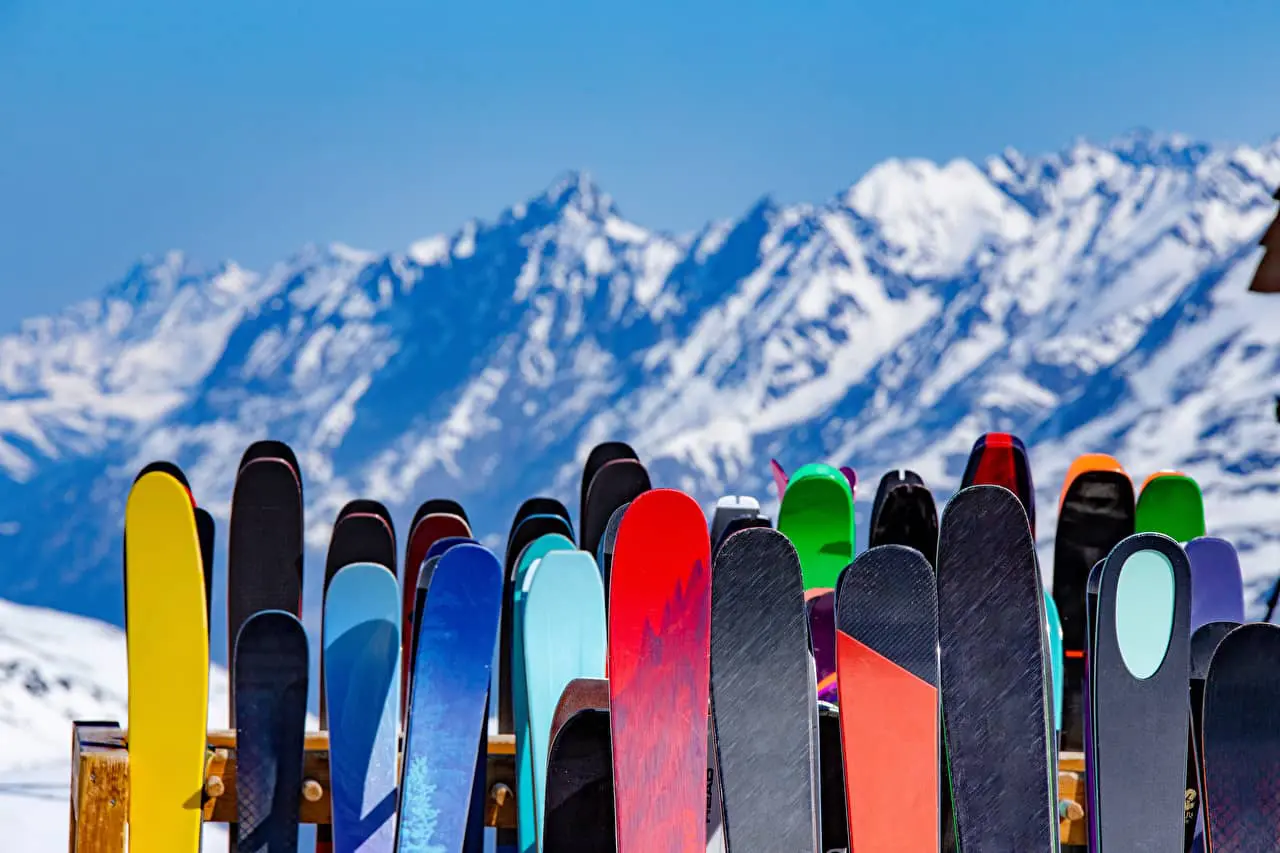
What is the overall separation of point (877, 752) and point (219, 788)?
0.78 m

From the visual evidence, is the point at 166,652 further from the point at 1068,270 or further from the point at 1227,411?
the point at 1068,270

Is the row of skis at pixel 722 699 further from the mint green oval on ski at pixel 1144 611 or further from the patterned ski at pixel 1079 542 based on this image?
the patterned ski at pixel 1079 542

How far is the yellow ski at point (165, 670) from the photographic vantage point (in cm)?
162

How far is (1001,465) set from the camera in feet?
6.77

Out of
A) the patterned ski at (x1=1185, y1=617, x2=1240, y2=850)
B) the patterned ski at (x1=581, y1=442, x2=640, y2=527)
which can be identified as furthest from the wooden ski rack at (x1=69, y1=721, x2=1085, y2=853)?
the patterned ski at (x1=581, y1=442, x2=640, y2=527)

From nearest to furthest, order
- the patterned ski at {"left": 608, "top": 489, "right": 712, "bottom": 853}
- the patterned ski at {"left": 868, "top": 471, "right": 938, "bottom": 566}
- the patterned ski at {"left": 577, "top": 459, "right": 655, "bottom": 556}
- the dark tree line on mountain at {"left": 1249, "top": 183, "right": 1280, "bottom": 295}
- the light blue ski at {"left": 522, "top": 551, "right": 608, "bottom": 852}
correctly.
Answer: the patterned ski at {"left": 608, "top": 489, "right": 712, "bottom": 853}
the light blue ski at {"left": 522, "top": 551, "right": 608, "bottom": 852}
the patterned ski at {"left": 868, "top": 471, "right": 938, "bottom": 566}
the patterned ski at {"left": 577, "top": 459, "right": 655, "bottom": 556}
the dark tree line on mountain at {"left": 1249, "top": 183, "right": 1280, "bottom": 295}

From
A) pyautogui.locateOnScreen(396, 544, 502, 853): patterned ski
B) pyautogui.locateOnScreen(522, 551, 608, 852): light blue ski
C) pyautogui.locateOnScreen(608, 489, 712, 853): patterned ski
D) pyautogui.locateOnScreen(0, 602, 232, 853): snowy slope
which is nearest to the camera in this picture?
pyautogui.locateOnScreen(608, 489, 712, 853): patterned ski

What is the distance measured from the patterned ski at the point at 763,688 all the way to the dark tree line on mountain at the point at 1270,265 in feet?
8.70

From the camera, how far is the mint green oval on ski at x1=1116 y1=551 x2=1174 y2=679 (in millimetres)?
1476

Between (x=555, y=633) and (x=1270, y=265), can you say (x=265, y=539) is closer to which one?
(x=555, y=633)

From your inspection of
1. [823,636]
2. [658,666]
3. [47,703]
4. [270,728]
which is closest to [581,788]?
[658,666]

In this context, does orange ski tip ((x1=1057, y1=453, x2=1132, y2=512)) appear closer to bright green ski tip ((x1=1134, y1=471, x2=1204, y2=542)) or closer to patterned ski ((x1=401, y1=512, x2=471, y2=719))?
bright green ski tip ((x1=1134, y1=471, x2=1204, y2=542))

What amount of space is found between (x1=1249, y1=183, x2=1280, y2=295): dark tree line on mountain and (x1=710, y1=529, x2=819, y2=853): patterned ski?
2651 millimetres

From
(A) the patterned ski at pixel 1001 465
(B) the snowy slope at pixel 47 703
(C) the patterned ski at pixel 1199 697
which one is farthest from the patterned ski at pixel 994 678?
(B) the snowy slope at pixel 47 703
